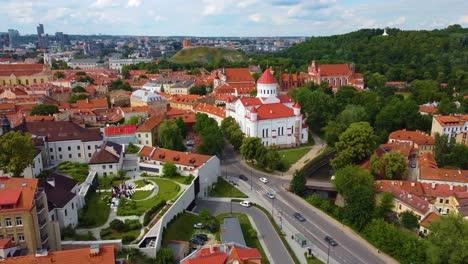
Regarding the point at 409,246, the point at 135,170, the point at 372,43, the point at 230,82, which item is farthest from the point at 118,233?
the point at 372,43

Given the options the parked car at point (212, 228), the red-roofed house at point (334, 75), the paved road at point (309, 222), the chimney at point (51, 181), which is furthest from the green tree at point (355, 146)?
the red-roofed house at point (334, 75)

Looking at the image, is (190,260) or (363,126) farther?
(363,126)

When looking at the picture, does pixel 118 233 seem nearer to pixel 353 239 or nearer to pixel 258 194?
pixel 258 194

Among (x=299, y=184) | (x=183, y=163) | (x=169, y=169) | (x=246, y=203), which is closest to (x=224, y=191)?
(x=246, y=203)

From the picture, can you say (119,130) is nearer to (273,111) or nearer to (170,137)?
(170,137)

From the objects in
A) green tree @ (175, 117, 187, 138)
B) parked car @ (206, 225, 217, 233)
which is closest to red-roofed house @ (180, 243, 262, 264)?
parked car @ (206, 225, 217, 233)

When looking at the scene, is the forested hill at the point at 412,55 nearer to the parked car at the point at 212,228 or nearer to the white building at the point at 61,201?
the parked car at the point at 212,228
